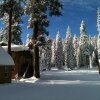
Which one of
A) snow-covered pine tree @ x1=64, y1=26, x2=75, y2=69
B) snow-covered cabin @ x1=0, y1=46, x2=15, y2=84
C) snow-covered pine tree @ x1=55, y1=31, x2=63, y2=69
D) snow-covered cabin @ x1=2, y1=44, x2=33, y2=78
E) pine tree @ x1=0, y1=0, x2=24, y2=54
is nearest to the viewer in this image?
snow-covered cabin @ x1=0, y1=46, x2=15, y2=84

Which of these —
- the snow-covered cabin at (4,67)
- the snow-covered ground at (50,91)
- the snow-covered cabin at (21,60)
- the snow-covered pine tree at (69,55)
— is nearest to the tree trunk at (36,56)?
the snow-covered cabin at (21,60)

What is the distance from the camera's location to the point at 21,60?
5472 cm

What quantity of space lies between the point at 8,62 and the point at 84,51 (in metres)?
109

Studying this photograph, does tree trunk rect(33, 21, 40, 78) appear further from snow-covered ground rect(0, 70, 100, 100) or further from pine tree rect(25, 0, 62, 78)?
snow-covered ground rect(0, 70, 100, 100)

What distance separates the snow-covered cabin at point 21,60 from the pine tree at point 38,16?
526 centimetres

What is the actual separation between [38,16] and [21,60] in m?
10.2

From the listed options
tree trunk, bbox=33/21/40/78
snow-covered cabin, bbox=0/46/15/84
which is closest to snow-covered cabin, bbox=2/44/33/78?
tree trunk, bbox=33/21/40/78

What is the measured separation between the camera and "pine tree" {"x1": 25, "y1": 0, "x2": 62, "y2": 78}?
47.0 meters

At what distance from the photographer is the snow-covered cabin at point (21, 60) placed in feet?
173

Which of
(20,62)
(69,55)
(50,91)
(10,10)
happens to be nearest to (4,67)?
(10,10)

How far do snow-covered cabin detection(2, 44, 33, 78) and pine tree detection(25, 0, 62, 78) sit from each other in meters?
5.26

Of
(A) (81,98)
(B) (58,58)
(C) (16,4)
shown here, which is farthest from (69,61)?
(A) (81,98)

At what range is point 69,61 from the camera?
13912 centimetres

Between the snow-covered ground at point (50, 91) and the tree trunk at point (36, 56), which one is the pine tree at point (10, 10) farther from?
the snow-covered ground at point (50, 91)
